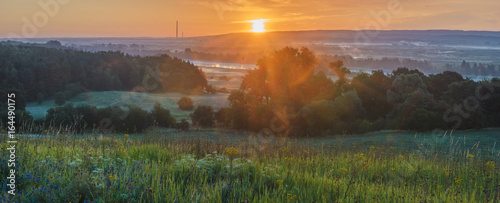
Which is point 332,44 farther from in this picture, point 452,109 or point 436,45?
point 452,109

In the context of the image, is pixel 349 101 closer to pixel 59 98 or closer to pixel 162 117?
pixel 162 117

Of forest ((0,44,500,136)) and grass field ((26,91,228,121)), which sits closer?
forest ((0,44,500,136))

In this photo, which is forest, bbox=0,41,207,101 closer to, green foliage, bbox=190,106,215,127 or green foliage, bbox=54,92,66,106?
green foliage, bbox=54,92,66,106

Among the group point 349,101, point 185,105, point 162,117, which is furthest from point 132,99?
point 349,101

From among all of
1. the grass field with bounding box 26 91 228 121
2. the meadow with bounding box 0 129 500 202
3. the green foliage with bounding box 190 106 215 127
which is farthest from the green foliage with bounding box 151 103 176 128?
the meadow with bounding box 0 129 500 202

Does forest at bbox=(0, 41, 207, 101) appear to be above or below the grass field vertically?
above

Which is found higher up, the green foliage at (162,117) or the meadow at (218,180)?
the meadow at (218,180)

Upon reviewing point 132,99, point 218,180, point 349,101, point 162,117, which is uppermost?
point 218,180

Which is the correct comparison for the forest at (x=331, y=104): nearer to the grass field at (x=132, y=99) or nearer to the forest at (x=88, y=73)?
the grass field at (x=132, y=99)

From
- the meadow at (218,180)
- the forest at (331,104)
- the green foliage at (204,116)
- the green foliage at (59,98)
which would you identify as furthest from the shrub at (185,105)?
the meadow at (218,180)

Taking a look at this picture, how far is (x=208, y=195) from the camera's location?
4.90 metres

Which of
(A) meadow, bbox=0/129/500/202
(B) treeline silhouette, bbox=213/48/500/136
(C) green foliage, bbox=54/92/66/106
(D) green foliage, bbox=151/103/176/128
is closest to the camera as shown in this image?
(A) meadow, bbox=0/129/500/202

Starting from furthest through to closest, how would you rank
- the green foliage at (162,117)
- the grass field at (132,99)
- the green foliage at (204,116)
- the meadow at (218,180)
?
the grass field at (132,99) → the green foliage at (204,116) → the green foliage at (162,117) → the meadow at (218,180)

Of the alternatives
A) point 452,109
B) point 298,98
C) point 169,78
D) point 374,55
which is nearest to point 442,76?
point 452,109
